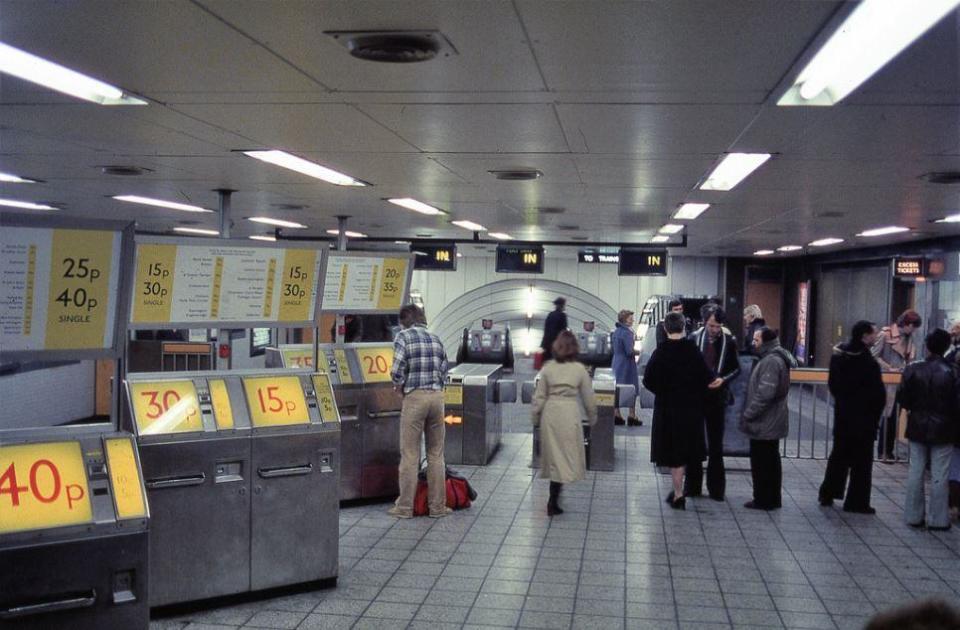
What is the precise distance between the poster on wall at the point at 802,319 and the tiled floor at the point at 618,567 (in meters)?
12.5

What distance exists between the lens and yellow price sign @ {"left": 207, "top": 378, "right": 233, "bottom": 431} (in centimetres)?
528

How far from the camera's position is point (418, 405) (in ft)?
23.8

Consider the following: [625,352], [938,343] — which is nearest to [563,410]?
[938,343]

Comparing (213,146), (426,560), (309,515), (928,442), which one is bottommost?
(426,560)

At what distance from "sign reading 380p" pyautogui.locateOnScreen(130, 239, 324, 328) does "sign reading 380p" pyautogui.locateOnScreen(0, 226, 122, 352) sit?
1518 millimetres

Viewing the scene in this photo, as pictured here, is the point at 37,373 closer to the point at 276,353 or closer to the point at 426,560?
the point at 276,353

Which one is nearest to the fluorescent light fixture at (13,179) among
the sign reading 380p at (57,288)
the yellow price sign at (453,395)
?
the sign reading 380p at (57,288)

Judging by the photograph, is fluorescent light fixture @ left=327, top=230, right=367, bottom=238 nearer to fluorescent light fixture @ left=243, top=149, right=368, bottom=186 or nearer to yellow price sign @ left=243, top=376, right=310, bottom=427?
fluorescent light fixture @ left=243, top=149, right=368, bottom=186

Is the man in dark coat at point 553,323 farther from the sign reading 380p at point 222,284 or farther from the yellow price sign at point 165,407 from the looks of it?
the yellow price sign at point 165,407

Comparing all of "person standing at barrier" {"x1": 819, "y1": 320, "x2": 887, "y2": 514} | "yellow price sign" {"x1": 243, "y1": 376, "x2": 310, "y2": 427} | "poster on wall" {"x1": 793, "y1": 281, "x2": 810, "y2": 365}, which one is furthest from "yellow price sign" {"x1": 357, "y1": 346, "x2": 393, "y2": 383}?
"poster on wall" {"x1": 793, "y1": 281, "x2": 810, "y2": 365}

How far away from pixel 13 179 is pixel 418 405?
4.20 meters

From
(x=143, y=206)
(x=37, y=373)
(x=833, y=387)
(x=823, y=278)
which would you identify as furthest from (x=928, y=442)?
(x=823, y=278)

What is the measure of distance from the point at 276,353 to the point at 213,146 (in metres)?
2.72

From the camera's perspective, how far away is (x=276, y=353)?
796cm
